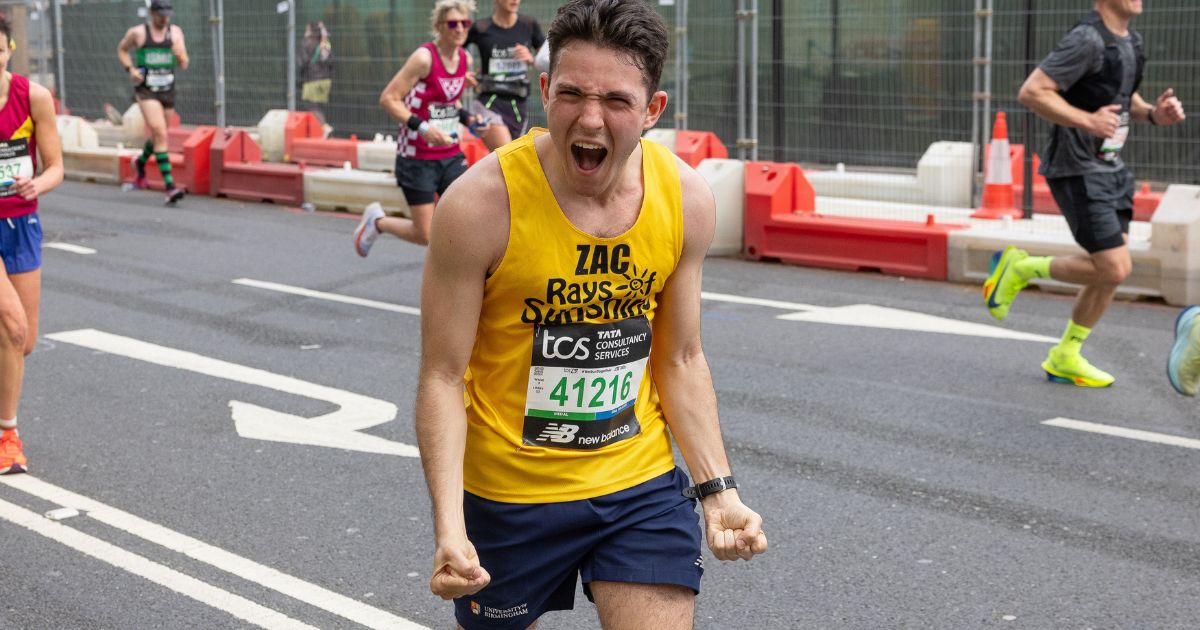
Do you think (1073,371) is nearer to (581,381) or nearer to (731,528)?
(731,528)

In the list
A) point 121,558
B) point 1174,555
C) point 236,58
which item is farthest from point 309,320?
point 236,58

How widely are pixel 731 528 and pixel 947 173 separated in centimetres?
1122

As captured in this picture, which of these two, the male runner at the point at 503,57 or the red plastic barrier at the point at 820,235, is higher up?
the male runner at the point at 503,57

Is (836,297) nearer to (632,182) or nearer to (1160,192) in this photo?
(1160,192)

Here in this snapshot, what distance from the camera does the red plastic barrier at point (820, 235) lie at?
11805 millimetres

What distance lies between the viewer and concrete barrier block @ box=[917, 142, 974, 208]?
547 inches

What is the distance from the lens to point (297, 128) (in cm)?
1975

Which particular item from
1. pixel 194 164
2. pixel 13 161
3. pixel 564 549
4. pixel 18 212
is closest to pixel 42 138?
Result: pixel 13 161

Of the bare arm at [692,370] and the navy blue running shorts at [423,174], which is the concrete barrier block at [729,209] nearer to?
the navy blue running shorts at [423,174]

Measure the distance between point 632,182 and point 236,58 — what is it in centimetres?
1783

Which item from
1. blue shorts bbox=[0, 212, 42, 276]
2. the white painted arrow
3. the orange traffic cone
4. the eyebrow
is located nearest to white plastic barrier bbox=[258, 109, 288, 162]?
the orange traffic cone

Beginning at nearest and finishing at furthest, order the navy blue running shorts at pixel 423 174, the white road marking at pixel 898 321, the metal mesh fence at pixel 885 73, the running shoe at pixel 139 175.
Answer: the white road marking at pixel 898 321 → the navy blue running shorts at pixel 423 174 → the metal mesh fence at pixel 885 73 → the running shoe at pixel 139 175

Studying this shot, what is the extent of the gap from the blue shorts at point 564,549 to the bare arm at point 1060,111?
508cm

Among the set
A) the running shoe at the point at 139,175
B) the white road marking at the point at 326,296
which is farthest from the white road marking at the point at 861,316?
the running shoe at the point at 139,175
